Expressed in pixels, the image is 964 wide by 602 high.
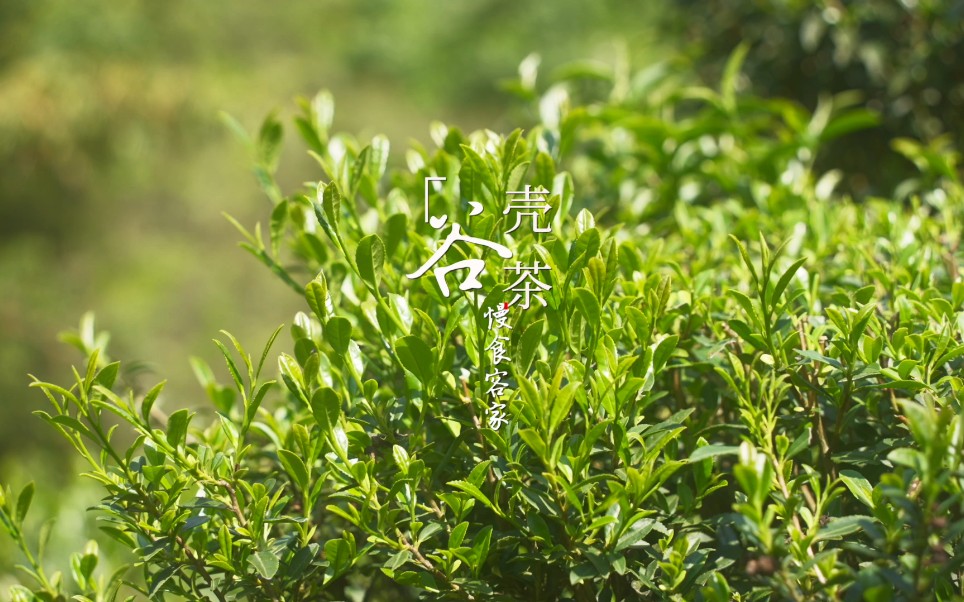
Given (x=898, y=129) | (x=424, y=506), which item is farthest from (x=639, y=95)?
(x=424, y=506)

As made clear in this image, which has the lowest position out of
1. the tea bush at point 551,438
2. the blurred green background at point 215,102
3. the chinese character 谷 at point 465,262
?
the tea bush at point 551,438

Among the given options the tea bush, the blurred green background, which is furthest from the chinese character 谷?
the blurred green background

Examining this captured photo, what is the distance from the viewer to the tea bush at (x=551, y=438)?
61cm

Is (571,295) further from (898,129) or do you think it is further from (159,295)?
(159,295)

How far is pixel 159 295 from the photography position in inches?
180

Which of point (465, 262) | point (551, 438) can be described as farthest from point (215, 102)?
point (551, 438)

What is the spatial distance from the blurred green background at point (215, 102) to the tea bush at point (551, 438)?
17.0 inches

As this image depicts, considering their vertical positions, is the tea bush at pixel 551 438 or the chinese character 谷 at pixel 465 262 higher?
the chinese character 谷 at pixel 465 262

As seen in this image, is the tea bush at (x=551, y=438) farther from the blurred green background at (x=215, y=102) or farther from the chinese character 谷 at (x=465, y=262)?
the blurred green background at (x=215, y=102)

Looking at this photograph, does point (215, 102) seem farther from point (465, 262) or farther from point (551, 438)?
point (551, 438)

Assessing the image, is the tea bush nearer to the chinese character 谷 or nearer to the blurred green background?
the chinese character 谷

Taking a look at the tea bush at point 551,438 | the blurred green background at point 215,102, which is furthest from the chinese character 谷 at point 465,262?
the blurred green background at point 215,102

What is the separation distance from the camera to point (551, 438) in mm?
653

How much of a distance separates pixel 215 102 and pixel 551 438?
3694 millimetres
